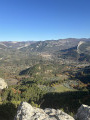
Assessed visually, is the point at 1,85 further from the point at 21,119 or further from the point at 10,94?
the point at 21,119

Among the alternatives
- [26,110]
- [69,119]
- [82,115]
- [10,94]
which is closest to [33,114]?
[26,110]

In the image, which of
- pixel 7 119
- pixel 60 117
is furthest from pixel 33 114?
pixel 7 119

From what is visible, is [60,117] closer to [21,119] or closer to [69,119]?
[69,119]

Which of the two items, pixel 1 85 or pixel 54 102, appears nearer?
pixel 54 102

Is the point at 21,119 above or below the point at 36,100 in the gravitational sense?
above

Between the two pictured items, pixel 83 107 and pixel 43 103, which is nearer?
pixel 83 107

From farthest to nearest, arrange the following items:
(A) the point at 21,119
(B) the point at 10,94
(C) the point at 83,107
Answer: (B) the point at 10,94
(C) the point at 83,107
(A) the point at 21,119

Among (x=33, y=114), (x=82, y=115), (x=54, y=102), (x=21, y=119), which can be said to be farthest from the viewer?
(x=54, y=102)

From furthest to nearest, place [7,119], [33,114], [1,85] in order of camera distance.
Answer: [1,85] → [7,119] → [33,114]

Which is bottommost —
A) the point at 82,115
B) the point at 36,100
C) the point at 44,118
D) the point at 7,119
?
the point at 36,100
